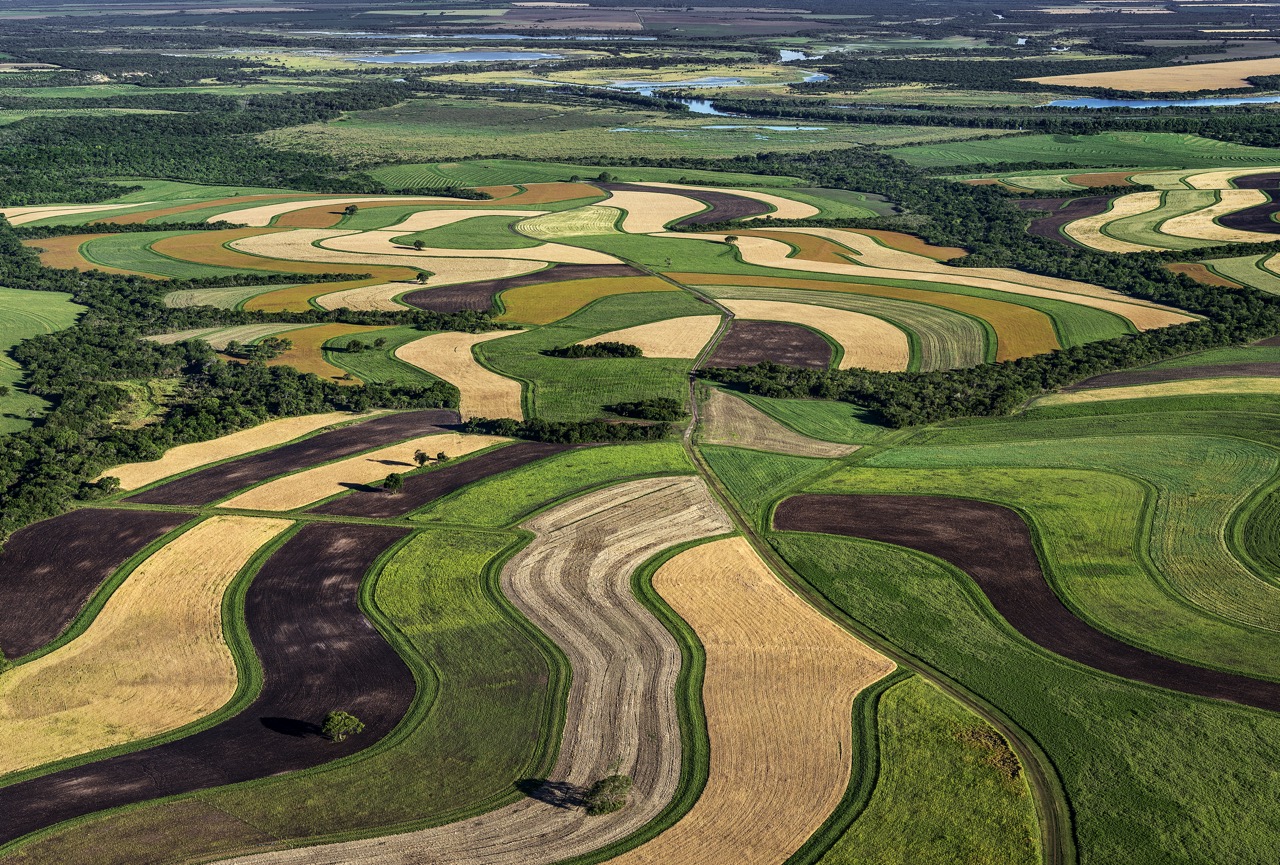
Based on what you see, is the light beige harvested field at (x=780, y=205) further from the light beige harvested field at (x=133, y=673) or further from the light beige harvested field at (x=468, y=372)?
the light beige harvested field at (x=133, y=673)

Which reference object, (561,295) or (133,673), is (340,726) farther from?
(561,295)

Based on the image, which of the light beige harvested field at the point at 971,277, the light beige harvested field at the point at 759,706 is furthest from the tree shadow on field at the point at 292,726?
the light beige harvested field at the point at 971,277

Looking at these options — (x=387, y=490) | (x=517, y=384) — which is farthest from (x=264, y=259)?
(x=387, y=490)

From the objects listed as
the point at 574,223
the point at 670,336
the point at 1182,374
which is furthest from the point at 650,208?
the point at 1182,374

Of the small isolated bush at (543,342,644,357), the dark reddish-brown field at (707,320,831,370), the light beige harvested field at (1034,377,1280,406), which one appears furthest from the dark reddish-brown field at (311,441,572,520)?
the light beige harvested field at (1034,377,1280,406)

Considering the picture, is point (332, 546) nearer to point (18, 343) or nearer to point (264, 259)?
point (18, 343)

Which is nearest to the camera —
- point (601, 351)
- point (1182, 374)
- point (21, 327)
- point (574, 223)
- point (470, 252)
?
point (1182, 374)

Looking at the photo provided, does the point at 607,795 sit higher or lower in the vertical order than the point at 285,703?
higher
